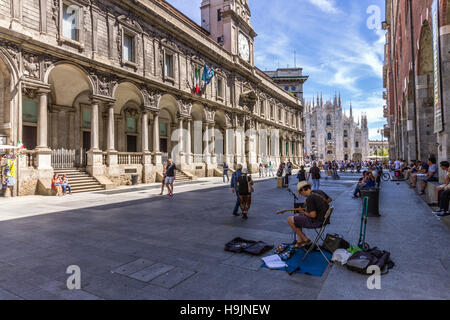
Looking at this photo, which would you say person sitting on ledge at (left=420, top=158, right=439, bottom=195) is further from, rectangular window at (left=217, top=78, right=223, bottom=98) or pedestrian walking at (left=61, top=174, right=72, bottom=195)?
rectangular window at (left=217, top=78, right=223, bottom=98)

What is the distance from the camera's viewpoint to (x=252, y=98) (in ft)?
112

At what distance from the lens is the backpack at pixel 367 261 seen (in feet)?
12.5

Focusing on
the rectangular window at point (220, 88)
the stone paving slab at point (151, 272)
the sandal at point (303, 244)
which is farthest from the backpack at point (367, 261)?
the rectangular window at point (220, 88)

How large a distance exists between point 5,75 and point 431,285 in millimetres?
17117

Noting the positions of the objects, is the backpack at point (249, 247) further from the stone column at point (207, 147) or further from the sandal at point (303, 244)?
the stone column at point (207, 147)

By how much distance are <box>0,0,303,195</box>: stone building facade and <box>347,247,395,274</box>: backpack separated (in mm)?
14355

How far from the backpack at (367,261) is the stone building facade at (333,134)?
8404cm

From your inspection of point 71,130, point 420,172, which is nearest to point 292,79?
point 420,172

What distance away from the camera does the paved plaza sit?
11.0 feet

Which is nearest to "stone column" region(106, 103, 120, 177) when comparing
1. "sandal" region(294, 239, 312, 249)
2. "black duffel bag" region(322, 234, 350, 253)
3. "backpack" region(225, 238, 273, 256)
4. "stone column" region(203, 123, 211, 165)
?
"stone column" region(203, 123, 211, 165)

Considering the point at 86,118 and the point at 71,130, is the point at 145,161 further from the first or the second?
the point at 71,130

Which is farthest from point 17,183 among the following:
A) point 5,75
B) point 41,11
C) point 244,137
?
point 244,137

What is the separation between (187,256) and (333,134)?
89063 millimetres

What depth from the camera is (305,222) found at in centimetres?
475
